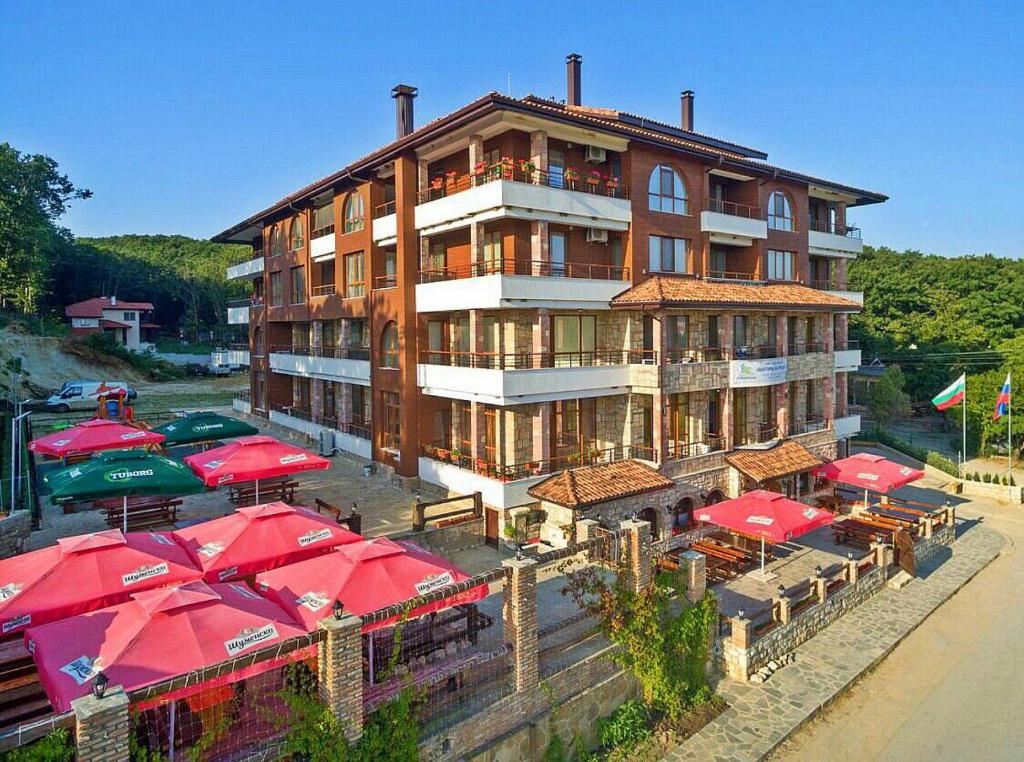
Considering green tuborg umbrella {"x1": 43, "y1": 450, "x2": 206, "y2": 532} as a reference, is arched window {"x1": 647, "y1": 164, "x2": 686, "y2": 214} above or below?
above

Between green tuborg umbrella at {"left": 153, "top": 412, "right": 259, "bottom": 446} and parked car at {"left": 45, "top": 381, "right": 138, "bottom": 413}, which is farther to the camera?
parked car at {"left": 45, "top": 381, "right": 138, "bottom": 413}

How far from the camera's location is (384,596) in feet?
32.1

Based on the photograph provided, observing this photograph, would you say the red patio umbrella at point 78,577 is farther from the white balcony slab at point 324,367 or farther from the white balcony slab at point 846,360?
the white balcony slab at point 846,360

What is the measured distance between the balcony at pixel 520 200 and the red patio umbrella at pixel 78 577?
13.7m

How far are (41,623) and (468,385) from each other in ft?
43.4

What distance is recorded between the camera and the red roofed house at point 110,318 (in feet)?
214

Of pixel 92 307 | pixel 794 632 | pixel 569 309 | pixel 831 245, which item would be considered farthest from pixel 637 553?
pixel 92 307

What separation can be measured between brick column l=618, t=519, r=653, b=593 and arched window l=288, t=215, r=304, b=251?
26396 mm

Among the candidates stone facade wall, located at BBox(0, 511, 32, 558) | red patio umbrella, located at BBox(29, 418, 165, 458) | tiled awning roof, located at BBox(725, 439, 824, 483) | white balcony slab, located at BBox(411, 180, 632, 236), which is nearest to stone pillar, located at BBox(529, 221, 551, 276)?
white balcony slab, located at BBox(411, 180, 632, 236)

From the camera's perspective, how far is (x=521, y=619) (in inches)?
408

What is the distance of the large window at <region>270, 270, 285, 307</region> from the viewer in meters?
35.9

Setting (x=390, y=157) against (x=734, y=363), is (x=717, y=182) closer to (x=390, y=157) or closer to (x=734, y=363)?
(x=734, y=363)

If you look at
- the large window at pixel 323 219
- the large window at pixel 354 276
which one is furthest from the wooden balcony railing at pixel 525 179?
the large window at pixel 323 219

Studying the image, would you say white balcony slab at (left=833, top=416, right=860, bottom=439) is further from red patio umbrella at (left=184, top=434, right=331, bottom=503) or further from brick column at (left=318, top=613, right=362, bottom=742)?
brick column at (left=318, top=613, right=362, bottom=742)
